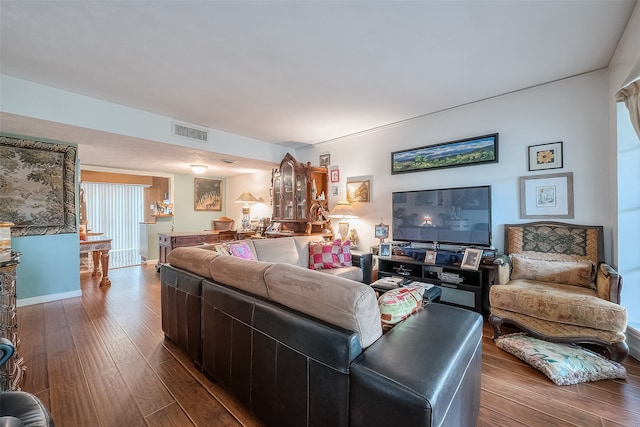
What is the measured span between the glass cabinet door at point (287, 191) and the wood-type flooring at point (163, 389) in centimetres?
266

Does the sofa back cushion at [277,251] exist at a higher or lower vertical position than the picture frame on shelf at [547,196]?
lower

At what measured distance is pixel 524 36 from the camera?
2037mm

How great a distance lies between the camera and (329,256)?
352 centimetres

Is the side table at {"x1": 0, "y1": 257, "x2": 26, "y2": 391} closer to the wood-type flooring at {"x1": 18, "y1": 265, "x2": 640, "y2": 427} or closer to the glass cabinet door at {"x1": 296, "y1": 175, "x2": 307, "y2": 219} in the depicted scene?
the wood-type flooring at {"x1": 18, "y1": 265, "x2": 640, "y2": 427}

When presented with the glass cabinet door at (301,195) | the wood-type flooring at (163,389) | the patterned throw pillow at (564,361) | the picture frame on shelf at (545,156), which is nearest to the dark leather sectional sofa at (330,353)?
the wood-type flooring at (163,389)

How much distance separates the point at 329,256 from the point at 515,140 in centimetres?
257

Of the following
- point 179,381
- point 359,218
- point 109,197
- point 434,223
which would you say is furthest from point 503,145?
point 109,197

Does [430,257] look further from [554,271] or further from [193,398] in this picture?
[193,398]

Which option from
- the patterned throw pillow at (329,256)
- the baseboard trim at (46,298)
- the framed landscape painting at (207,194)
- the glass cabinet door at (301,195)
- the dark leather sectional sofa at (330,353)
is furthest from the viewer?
the framed landscape painting at (207,194)

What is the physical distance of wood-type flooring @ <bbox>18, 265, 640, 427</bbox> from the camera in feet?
5.00

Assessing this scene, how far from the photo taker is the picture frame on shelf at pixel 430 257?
324cm

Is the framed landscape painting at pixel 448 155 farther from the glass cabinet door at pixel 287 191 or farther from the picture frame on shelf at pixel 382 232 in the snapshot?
the glass cabinet door at pixel 287 191

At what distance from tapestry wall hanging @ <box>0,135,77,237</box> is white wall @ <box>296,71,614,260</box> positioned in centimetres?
437

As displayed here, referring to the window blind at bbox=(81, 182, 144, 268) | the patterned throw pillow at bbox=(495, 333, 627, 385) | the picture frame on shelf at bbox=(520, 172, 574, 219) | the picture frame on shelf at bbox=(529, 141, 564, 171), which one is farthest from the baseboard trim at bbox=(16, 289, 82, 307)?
the picture frame on shelf at bbox=(529, 141, 564, 171)
